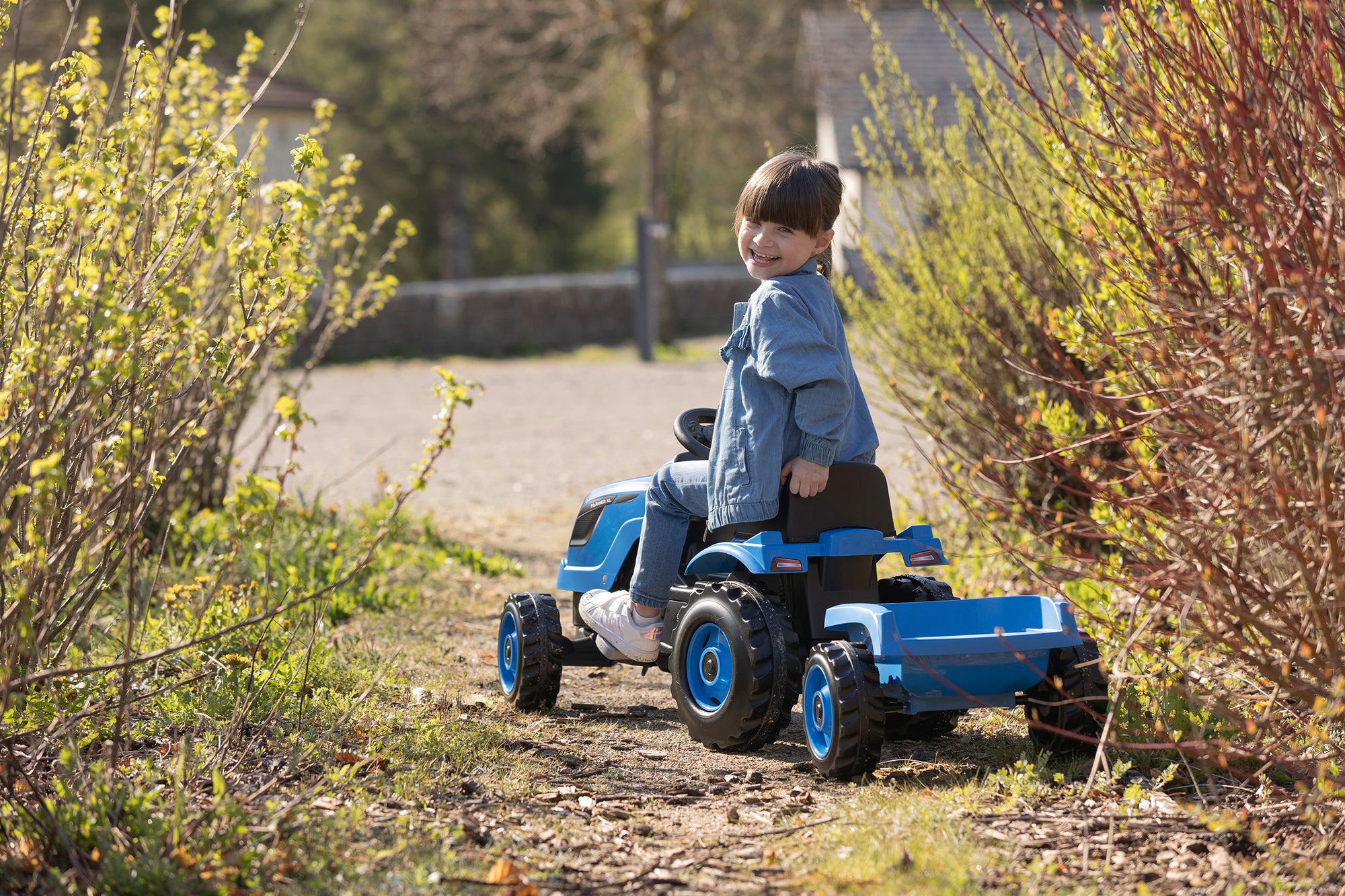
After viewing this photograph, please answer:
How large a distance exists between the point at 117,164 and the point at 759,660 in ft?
6.72

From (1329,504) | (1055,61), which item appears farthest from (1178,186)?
(1055,61)

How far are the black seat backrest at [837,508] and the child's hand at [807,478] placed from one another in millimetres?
29

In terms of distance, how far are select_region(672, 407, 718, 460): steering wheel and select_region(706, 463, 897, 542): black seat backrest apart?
0.31m

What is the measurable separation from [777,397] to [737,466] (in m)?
0.22

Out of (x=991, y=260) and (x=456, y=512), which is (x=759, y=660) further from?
(x=456, y=512)

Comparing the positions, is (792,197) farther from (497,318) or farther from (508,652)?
(497,318)

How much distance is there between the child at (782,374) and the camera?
11.5 feet

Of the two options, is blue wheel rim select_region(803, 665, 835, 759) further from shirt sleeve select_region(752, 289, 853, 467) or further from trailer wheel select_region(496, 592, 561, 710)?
trailer wheel select_region(496, 592, 561, 710)

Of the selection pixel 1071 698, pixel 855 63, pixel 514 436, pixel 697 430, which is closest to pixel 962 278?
pixel 697 430

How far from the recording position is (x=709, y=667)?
143 inches

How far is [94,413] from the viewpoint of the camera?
3.28 metres

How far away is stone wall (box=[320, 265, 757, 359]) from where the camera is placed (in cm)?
1784

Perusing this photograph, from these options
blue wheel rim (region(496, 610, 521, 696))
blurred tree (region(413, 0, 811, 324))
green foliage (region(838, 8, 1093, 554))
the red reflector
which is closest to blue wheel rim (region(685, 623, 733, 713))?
the red reflector

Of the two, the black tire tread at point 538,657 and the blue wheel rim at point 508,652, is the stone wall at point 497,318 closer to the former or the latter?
the blue wheel rim at point 508,652
